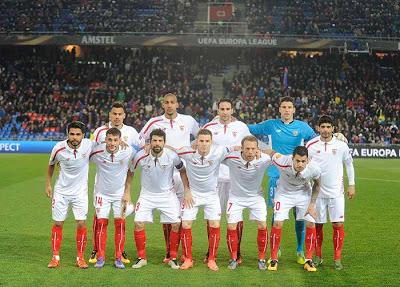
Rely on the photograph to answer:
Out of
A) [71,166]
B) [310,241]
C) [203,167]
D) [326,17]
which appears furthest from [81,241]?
[326,17]

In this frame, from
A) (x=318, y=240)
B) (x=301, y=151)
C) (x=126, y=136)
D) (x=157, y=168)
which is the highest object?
(x=126, y=136)

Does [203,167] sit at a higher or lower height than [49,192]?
higher

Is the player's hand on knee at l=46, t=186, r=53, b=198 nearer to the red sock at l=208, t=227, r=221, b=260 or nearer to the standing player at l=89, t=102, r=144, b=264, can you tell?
the standing player at l=89, t=102, r=144, b=264

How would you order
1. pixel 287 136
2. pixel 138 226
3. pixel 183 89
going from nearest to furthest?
1. pixel 138 226
2. pixel 287 136
3. pixel 183 89

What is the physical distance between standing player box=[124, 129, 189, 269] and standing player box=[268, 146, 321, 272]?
4.34 feet

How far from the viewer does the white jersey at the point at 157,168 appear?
954 cm

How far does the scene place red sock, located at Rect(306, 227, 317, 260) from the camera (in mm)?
9578

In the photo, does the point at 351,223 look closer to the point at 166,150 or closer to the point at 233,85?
the point at 166,150

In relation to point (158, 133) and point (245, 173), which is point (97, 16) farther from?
point (245, 173)

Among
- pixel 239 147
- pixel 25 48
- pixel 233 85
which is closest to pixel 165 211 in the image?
pixel 239 147

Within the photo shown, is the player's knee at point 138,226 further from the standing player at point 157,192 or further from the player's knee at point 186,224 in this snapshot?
the player's knee at point 186,224

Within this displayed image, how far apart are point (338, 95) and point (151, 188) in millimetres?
29762

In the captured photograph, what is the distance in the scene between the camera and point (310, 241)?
31.6 ft

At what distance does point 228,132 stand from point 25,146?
23622 mm
